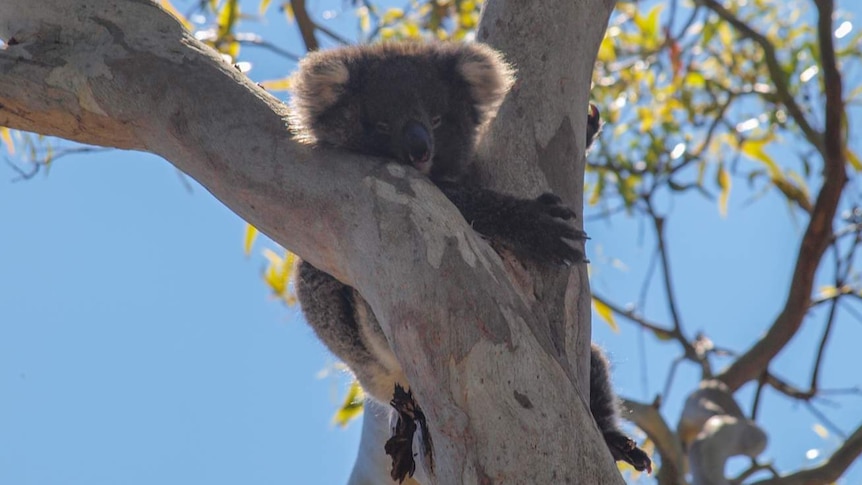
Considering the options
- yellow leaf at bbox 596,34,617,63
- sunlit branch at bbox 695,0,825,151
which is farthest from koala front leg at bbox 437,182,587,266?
yellow leaf at bbox 596,34,617,63

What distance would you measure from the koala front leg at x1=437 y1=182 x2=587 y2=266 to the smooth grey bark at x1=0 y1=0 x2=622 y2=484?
4 centimetres

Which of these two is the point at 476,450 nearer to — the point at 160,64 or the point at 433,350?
the point at 433,350

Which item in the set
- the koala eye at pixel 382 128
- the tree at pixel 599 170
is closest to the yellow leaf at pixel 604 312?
the tree at pixel 599 170

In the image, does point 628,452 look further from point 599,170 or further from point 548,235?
point 599,170

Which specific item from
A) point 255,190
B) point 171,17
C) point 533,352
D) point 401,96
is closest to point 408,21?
point 401,96

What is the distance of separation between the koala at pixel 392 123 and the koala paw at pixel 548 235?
0.23m

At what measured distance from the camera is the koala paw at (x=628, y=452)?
262cm

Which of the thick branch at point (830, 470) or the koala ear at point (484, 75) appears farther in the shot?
the thick branch at point (830, 470)

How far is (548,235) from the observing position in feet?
7.27

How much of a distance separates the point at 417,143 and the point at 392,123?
188 millimetres

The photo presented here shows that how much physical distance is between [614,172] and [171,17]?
3.33 m

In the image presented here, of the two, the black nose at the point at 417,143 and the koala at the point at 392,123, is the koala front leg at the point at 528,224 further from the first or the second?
the black nose at the point at 417,143

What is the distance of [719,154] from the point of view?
566 centimetres

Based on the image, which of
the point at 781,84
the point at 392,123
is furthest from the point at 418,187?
the point at 781,84
